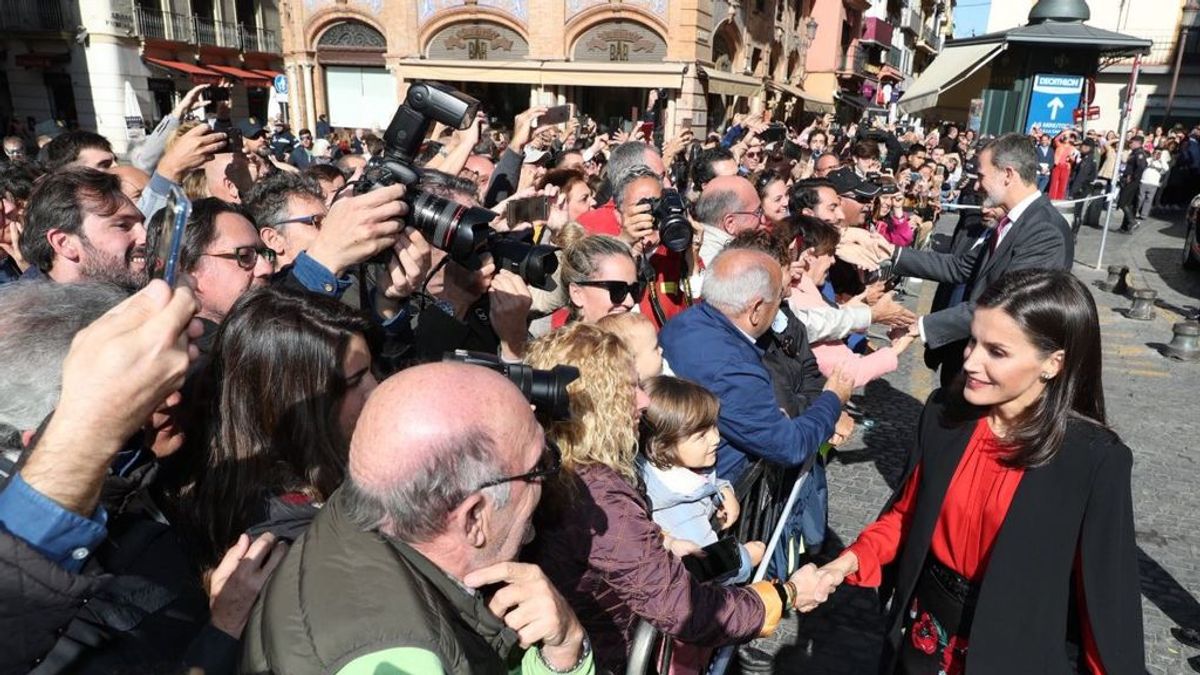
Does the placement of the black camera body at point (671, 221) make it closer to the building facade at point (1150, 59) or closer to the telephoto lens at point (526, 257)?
the telephoto lens at point (526, 257)

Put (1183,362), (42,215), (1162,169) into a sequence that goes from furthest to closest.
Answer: (1162,169), (1183,362), (42,215)

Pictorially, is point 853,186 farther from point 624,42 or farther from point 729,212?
point 624,42

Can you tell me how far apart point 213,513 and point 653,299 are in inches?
103

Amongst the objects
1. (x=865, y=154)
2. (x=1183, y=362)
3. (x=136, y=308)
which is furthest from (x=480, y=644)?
(x=865, y=154)

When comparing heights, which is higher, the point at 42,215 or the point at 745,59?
the point at 745,59

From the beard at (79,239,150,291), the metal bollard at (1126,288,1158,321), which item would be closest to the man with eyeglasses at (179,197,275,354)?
the beard at (79,239,150,291)

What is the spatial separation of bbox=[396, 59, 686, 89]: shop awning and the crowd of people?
22.4m

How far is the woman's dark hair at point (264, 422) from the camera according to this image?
1.91 m

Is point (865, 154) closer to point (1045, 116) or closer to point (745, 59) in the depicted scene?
point (1045, 116)

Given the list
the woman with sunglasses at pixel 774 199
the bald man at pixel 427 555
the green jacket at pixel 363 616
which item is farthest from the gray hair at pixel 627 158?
the green jacket at pixel 363 616

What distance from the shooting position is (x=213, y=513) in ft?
6.22

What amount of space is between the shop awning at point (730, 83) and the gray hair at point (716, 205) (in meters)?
22.4

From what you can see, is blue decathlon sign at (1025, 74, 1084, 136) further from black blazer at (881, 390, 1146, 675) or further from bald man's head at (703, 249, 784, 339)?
black blazer at (881, 390, 1146, 675)

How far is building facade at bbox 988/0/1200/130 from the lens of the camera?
95.6ft
